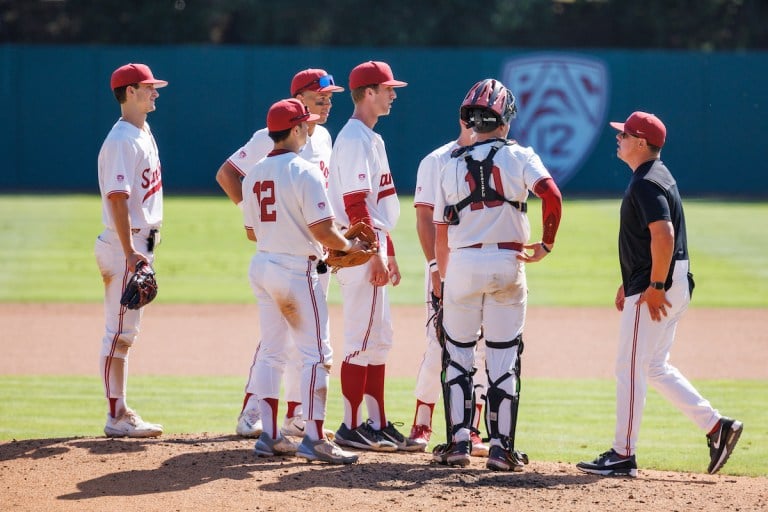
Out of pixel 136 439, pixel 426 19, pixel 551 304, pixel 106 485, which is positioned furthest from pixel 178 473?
pixel 426 19

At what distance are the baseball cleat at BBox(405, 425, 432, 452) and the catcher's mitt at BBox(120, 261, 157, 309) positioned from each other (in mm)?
1826

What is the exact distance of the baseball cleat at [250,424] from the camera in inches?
274

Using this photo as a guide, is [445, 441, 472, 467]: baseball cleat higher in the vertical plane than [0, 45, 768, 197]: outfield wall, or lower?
lower

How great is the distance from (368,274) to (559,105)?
1974cm

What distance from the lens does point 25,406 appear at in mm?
8461

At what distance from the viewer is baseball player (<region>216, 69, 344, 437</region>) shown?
6996 millimetres

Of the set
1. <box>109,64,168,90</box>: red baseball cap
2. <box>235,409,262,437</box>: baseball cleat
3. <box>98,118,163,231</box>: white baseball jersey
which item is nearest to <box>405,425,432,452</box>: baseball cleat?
<box>235,409,262,437</box>: baseball cleat

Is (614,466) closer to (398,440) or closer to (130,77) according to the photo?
(398,440)

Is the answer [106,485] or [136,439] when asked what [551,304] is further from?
[106,485]

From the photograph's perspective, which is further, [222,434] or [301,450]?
[222,434]

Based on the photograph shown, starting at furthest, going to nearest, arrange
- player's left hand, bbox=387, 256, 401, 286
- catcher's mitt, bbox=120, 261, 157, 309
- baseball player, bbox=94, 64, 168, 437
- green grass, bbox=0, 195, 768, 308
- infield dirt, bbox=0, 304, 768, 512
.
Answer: green grass, bbox=0, 195, 768, 308 → player's left hand, bbox=387, 256, 401, 286 → baseball player, bbox=94, 64, 168, 437 → catcher's mitt, bbox=120, 261, 157, 309 → infield dirt, bbox=0, 304, 768, 512

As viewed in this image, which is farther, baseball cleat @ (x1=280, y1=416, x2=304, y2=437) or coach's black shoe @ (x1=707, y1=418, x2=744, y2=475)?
baseball cleat @ (x1=280, y1=416, x2=304, y2=437)

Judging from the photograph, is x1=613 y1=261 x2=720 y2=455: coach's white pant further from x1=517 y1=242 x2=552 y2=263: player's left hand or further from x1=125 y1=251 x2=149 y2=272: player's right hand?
x1=125 y1=251 x2=149 y2=272: player's right hand

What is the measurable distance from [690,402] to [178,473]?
2.88 m
